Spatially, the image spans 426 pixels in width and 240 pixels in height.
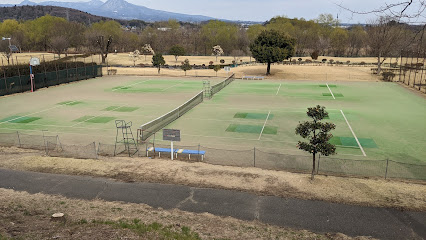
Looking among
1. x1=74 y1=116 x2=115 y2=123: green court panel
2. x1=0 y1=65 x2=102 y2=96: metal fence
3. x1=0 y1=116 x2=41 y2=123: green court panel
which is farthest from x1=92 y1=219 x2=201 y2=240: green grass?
x1=0 y1=65 x2=102 y2=96: metal fence

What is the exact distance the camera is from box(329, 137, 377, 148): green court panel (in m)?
24.6

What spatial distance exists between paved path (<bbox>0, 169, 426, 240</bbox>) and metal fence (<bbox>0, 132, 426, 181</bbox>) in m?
3.57

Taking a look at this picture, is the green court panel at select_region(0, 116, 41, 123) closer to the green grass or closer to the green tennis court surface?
the green tennis court surface

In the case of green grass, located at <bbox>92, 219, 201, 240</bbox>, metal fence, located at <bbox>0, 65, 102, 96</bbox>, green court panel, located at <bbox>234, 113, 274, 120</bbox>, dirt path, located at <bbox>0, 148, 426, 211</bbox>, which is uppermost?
metal fence, located at <bbox>0, 65, 102, 96</bbox>

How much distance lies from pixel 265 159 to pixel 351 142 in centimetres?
790

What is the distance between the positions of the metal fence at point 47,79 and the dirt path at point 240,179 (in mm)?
26895

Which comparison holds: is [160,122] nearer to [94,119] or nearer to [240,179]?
[94,119]

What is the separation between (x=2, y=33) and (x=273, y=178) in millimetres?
150829

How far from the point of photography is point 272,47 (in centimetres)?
6381

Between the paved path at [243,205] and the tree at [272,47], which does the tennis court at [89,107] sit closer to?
the paved path at [243,205]

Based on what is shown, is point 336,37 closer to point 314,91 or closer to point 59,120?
point 314,91

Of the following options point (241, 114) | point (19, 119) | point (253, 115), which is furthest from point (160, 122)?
point (19, 119)

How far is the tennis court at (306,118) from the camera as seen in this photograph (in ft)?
80.1

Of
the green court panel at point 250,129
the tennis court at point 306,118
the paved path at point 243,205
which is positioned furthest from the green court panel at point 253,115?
the paved path at point 243,205
